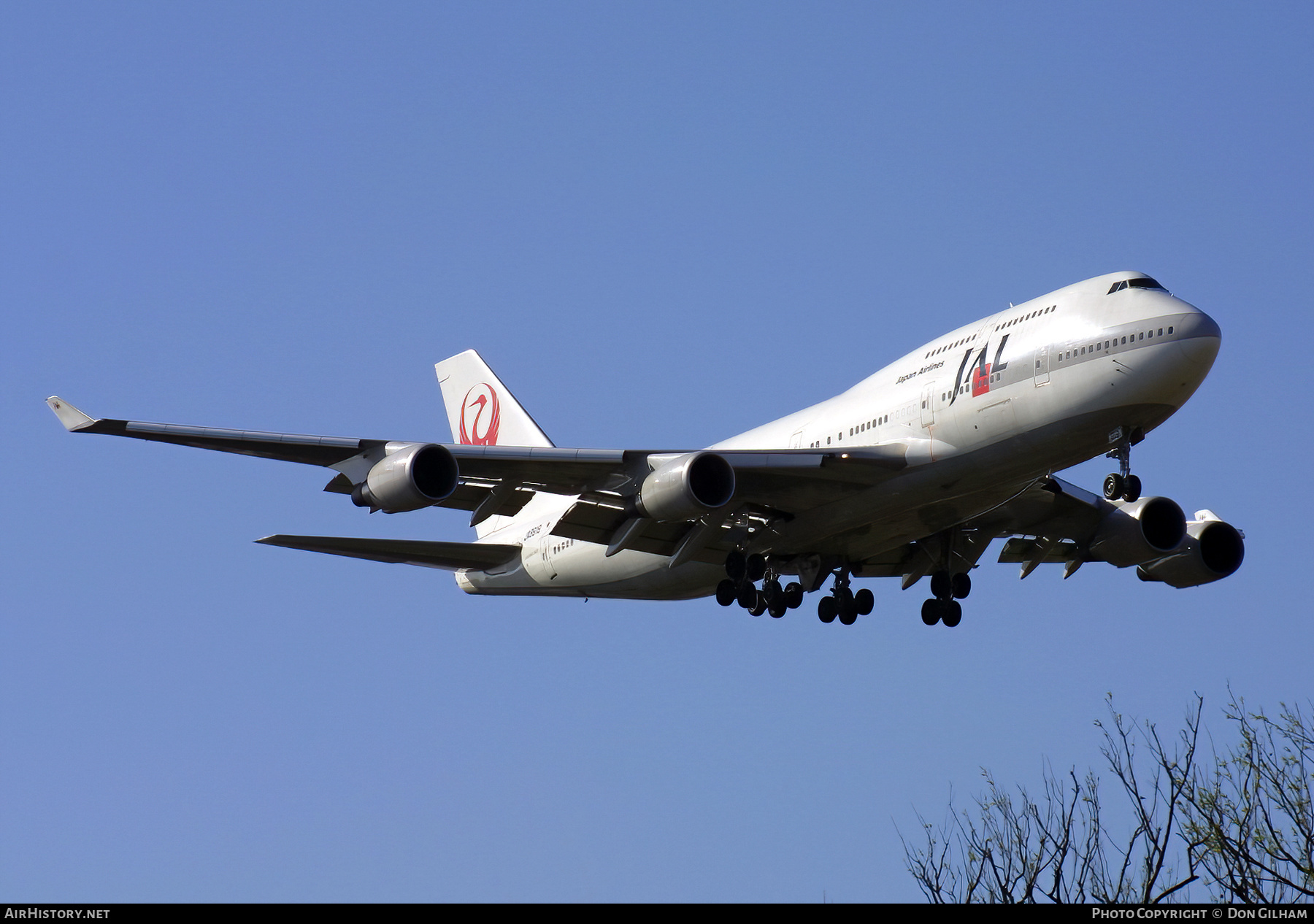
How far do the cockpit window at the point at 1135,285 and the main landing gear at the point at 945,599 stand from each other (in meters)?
9.42

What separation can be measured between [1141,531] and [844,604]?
7.34 m

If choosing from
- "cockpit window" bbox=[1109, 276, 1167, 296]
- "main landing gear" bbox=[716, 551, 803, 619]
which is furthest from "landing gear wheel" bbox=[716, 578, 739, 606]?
"cockpit window" bbox=[1109, 276, 1167, 296]

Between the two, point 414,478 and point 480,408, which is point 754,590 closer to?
point 414,478

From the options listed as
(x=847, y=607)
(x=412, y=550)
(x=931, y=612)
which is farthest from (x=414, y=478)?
(x=931, y=612)

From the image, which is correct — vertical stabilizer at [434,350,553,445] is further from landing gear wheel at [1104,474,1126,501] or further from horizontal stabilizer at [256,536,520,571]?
landing gear wheel at [1104,474,1126,501]

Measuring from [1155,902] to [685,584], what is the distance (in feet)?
50.6

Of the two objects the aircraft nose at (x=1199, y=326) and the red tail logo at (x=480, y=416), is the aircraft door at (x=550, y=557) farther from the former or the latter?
the aircraft nose at (x=1199, y=326)

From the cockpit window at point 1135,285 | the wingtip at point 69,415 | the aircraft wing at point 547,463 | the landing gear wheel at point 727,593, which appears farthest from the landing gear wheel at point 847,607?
the wingtip at point 69,415

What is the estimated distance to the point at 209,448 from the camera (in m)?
29.6

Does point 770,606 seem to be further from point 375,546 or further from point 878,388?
point 375,546

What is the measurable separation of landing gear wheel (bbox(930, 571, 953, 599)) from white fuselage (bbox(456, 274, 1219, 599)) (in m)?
2.71

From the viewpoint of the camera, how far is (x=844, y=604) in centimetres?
3484

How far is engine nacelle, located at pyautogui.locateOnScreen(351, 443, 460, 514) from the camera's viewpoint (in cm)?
2856
